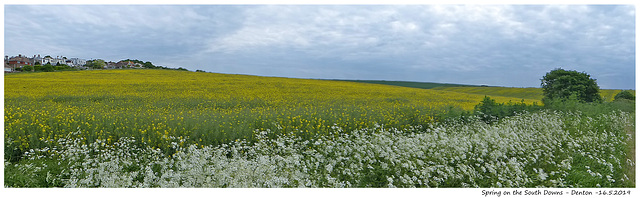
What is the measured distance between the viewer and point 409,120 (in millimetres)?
8695

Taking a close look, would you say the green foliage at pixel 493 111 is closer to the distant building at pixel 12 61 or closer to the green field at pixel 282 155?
the green field at pixel 282 155

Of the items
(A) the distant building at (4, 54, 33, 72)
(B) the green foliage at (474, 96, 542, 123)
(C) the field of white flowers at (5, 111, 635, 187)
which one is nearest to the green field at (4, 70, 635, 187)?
(C) the field of white flowers at (5, 111, 635, 187)

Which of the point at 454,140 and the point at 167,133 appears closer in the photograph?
the point at 454,140

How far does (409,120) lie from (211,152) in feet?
16.1

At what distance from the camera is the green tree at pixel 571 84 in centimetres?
1902

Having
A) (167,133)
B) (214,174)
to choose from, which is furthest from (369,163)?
(167,133)

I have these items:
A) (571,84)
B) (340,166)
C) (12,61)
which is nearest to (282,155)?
(340,166)

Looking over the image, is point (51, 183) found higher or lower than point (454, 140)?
lower

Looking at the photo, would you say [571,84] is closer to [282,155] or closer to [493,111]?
[493,111]

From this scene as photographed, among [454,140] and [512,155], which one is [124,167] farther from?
[512,155]

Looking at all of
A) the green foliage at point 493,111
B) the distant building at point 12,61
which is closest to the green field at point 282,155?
the green foliage at point 493,111

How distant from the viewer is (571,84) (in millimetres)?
19250

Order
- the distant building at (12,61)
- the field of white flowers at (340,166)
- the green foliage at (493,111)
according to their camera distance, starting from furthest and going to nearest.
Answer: the distant building at (12,61)
the green foliage at (493,111)
the field of white flowers at (340,166)

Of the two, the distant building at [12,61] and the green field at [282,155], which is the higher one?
the distant building at [12,61]
